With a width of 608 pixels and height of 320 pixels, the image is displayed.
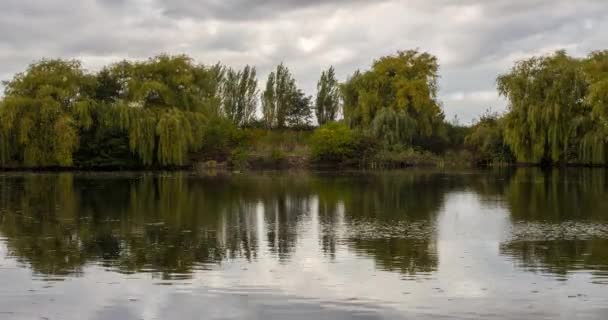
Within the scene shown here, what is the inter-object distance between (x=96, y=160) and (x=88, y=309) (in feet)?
174

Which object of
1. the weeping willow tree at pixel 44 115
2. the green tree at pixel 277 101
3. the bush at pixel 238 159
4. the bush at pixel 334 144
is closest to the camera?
the weeping willow tree at pixel 44 115

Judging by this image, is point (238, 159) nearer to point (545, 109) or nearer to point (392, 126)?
point (392, 126)

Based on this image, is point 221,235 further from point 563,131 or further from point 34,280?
point 563,131

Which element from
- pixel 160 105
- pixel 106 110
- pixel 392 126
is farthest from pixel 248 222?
pixel 392 126

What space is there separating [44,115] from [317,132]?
23970mm

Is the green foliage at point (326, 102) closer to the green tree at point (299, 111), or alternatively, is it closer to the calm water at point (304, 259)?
the green tree at point (299, 111)

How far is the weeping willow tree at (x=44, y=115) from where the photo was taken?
186ft

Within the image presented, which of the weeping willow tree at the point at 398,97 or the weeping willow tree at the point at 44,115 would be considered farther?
the weeping willow tree at the point at 398,97

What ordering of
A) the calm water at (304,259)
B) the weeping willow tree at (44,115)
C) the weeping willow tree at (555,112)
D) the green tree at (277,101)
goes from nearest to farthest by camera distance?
1. the calm water at (304,259)
2. the weeping willow tree at (44,115)
3. the weeping willow tree at (555,112)
4. the green tree at (277,101)

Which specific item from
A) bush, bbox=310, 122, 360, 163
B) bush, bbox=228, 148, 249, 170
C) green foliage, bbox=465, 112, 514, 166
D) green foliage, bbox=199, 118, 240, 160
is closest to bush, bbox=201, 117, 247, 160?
green foliage, bbox=199, 118, 240, 160

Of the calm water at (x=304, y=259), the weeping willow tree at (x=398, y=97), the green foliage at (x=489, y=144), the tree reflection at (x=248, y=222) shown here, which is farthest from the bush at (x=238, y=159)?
the calm water at (x=304, y=259)

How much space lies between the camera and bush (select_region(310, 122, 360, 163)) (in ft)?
224

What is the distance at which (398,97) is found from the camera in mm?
69375

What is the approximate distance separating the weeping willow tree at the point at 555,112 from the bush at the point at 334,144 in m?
13.1
